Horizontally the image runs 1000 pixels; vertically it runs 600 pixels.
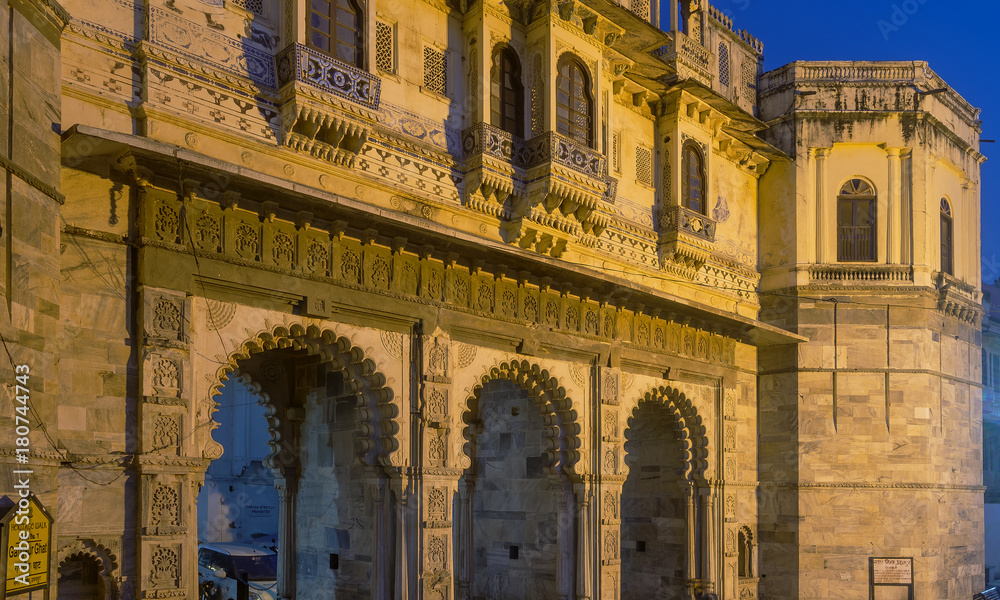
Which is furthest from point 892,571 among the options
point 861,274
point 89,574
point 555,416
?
point 89,574

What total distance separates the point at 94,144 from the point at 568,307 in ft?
22.5

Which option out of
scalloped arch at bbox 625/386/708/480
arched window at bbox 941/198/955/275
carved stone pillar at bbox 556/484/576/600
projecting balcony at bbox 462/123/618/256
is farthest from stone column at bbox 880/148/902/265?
carved stone pillar at bbox 556/484/576/600

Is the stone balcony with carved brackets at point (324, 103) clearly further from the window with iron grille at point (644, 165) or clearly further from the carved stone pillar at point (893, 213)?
the carved stone pillar at point (893, 213)

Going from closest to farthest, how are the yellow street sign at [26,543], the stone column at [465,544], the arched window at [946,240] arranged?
the yellow street sign at [26,543]
the stone column at [465,544]
the arched window at [946,240]

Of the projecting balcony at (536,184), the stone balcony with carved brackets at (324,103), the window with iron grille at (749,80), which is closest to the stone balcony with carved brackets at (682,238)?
the projecting balcony at (536,184)

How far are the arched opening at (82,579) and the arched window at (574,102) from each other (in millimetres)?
7699

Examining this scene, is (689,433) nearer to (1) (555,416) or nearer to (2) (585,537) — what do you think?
(2) (585,537)

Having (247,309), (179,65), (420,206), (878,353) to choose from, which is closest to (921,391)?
(878,353)

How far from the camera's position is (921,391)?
16.7 metres

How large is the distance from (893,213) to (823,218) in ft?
4.32

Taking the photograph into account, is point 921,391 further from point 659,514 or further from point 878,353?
point 659,514

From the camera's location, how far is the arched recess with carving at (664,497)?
1510 centimetres

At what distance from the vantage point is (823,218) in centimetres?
1733

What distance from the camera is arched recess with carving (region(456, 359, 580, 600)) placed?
12.7 meters
